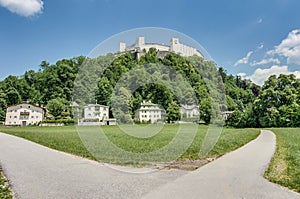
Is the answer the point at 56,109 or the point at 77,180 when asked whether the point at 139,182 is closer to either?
the point at 77,180

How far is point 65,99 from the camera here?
65.3m

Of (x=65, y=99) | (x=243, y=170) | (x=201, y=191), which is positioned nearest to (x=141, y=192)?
(x=201, y=191)

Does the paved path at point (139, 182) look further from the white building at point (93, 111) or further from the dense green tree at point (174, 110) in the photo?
the white building at point (93, 111)

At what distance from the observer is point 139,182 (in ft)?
19.3

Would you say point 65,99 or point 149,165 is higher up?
point 65,99

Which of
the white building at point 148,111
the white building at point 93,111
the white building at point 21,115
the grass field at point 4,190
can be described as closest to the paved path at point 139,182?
the grass field at point 4,190

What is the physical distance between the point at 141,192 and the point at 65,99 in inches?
2541

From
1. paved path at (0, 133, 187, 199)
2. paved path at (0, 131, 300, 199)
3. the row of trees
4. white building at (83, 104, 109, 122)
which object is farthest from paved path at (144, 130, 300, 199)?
the row of trees

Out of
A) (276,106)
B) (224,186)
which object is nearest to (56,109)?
(276,106)

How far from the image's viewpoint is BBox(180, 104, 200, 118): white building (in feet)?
36.9

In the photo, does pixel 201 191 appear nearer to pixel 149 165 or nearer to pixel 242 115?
pixel 149 165

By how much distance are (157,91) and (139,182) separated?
27.7 ft

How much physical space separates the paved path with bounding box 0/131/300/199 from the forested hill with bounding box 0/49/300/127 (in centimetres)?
329

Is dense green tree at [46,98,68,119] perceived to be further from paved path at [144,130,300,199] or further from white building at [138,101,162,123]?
paved path at [144,130,300,199]
